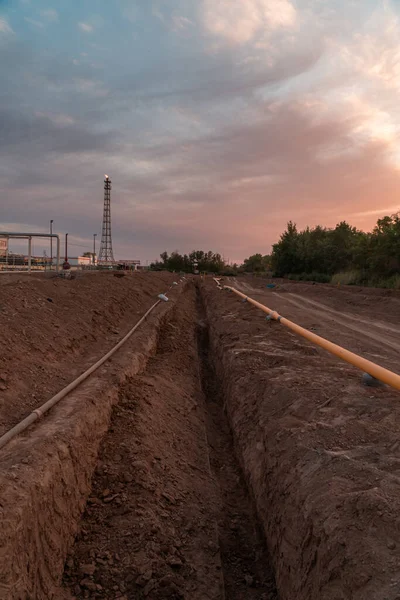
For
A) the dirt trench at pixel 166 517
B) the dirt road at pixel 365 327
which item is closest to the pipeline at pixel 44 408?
the dirt trench at pixel 166 517

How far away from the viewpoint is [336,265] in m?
41.9

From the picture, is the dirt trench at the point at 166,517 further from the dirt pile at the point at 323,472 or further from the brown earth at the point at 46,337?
the brown earth at the point at 46,337

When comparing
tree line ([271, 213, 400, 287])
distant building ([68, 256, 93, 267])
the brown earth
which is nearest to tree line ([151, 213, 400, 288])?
tree line ([271, 213, 400, 287])

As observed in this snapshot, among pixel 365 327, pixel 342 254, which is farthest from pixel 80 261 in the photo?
pixel 365 327

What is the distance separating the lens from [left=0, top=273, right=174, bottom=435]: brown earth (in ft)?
18.3

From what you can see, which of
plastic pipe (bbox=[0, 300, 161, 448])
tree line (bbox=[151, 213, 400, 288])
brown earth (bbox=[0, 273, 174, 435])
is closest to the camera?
plastic pipe (bbox=[0, 300, 161, 448])

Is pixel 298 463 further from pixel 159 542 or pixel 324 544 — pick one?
pixel 159 542

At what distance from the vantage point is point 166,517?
Result: 4.37m

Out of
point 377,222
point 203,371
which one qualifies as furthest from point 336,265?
point 203,371

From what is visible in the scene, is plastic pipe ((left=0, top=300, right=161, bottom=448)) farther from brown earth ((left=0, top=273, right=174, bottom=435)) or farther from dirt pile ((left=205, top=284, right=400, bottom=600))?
dirt pile ((left=205, top=284, right=400, bottom=600))

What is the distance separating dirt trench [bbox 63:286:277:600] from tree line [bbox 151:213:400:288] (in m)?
21.4

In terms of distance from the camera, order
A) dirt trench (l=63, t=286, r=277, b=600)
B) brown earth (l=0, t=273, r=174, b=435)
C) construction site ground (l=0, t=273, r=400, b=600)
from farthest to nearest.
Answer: brown earth (l=0, t=273, r=174, b=435) < dirt trench (l=63, t=286, r=277, b=600) < construction site ground (l=0, t=273, r=400, b=600)

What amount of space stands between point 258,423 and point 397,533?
9.70ft

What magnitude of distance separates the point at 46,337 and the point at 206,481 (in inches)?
175
